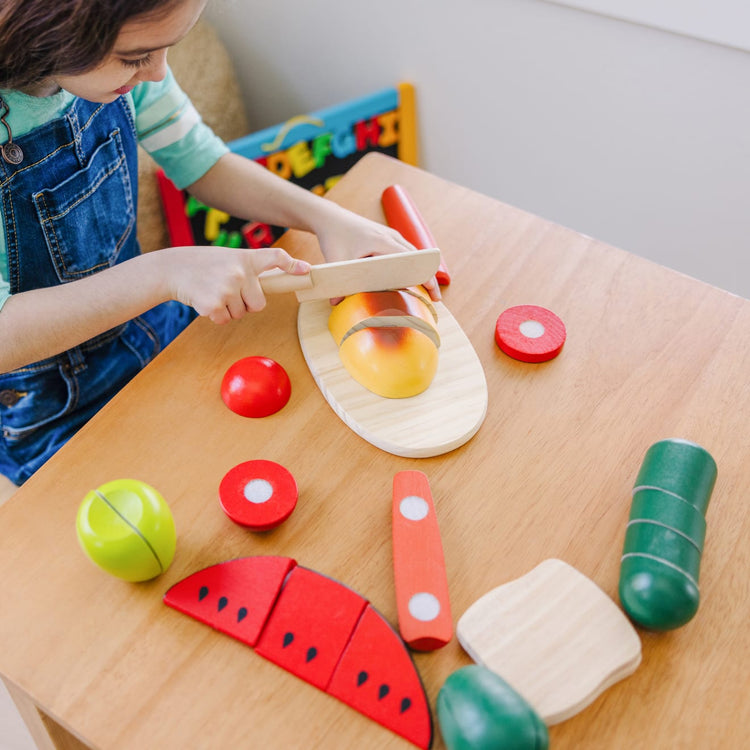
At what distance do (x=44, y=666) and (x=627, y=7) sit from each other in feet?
3.56

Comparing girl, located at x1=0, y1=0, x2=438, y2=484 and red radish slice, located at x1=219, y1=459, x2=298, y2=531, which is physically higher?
girl, located at x1=0, y1=0, x2=438, y2=484

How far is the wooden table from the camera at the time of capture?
49 centimetres

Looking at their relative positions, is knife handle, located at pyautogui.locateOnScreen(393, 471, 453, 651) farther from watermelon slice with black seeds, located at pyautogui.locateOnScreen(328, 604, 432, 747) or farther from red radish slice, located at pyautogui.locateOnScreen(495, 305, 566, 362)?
red radish slice, located at pyautogui.locateOnScreen(495, 305, 566, 362)

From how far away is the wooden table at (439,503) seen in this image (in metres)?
0.49

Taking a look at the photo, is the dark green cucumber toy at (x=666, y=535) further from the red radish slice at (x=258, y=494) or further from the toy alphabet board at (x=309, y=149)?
the toy alphabet board at (x=309, y=149)

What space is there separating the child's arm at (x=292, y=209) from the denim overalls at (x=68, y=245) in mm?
98

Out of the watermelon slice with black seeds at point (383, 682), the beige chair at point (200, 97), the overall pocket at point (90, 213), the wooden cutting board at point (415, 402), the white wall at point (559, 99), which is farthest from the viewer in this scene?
the beige chair at point (200, 97)

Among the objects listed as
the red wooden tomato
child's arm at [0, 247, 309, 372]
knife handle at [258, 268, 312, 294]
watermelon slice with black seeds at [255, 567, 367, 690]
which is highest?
child's arm at [0, 247, 309, 372]

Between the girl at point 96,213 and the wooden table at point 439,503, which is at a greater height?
the girl at point 96,213

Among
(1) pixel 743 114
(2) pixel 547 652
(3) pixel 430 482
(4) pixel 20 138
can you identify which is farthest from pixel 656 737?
(1) pixel 743 114

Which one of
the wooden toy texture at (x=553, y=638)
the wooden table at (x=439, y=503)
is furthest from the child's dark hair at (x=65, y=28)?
the wooden toy texture at (x=553, y=638)

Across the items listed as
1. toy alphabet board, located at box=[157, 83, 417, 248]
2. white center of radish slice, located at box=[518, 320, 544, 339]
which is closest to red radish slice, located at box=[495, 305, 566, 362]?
white center of radish slice, located at box=[518, 320, 544, 339]

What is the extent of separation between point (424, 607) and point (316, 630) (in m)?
0.08

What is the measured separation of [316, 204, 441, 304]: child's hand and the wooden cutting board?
86 millimetres
